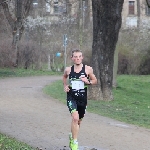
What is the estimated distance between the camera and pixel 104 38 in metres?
19.3

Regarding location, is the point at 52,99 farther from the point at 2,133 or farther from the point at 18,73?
the point at 18,73

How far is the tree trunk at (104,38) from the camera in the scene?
62.2 feet

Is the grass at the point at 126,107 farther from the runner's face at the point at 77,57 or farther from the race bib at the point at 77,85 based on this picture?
the runner's face at the point at 77,57

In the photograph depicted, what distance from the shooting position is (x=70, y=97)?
9.12 metres

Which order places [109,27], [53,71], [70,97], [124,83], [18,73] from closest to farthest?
1. [70,97]
2. [109,27]
3. [124,83]
4. [18,73]
5. [53,71]

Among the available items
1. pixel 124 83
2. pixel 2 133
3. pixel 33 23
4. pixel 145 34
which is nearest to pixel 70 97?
pixel 2 133

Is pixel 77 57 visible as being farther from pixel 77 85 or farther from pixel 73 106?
pixel 73 106

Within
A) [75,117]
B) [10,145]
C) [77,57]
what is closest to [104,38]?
[77,57]

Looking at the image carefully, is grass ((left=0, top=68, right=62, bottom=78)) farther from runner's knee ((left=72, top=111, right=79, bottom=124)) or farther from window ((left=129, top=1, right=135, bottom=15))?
window ((left=129, top=1, right=135, bottom=15))

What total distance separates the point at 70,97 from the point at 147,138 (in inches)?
111

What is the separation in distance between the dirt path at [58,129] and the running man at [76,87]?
70 centimetres

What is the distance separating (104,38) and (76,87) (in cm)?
1046

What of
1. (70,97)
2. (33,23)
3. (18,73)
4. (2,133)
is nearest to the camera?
(70,97)

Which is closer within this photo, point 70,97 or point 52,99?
point 70,97
